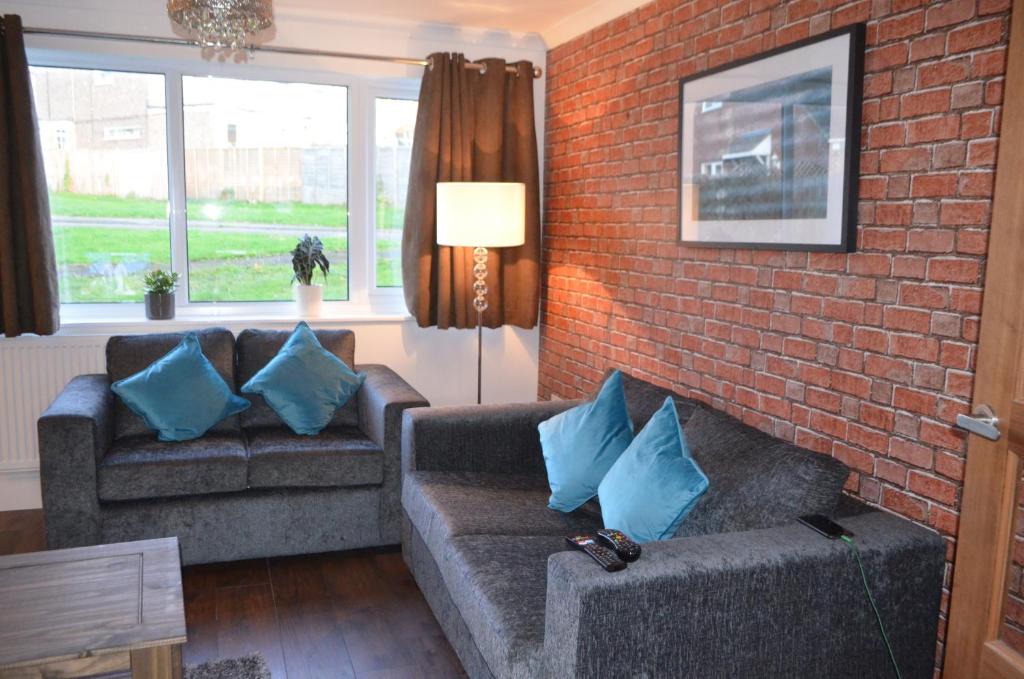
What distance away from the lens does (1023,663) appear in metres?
1.98

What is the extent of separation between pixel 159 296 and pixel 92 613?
2.40 m

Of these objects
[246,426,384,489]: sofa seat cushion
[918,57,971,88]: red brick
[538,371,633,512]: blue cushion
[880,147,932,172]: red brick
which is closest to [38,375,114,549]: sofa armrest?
[246,426,384,489]: sofa seat cushion

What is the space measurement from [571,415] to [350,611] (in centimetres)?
108

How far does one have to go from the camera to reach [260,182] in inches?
181

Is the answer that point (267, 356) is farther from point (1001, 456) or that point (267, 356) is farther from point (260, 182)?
point (1001, 456)

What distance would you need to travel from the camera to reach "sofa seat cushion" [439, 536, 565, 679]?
203cm

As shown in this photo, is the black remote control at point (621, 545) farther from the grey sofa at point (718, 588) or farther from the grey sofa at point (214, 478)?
the grey sofa at point (214, 478)

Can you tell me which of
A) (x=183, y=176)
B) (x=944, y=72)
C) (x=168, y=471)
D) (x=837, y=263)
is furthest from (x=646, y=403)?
(x=183, y=176)

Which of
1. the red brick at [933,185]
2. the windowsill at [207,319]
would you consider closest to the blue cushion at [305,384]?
the windowsill at [207,319]

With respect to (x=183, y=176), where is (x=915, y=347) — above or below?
below

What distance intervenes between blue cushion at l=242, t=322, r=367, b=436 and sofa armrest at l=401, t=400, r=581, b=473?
58 centimetres

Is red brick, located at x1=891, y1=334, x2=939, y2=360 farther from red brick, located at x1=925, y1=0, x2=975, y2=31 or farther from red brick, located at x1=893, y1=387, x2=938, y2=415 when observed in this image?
red brick, located at x1=925, y1=0, x2=975, y2=31

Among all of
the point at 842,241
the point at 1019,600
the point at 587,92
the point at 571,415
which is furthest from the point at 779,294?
the point at 587,92

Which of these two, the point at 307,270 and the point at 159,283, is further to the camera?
the point at 307,270
